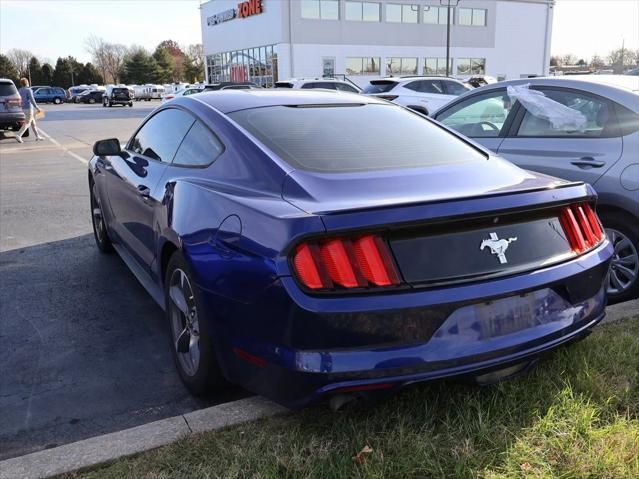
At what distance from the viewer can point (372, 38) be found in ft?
153

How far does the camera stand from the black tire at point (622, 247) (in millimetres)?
4098

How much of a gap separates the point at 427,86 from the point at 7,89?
39.7 feet

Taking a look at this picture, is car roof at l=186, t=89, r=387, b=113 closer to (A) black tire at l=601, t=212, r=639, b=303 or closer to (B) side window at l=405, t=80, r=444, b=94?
(A) black tire at l=601, t=212, r=639, b=303

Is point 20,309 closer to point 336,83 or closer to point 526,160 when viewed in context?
point 526,160

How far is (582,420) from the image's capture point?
2627mm

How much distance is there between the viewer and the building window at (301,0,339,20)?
44.0m

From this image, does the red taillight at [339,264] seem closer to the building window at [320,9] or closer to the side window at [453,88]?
the side window at [453,88]

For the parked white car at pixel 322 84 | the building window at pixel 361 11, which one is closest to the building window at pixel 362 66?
the building window at pixel 361 11

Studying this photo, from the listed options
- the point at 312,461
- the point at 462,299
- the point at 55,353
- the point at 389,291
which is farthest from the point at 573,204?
the point at 55,353

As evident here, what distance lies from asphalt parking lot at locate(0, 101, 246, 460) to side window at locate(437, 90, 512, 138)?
3139 millimetres

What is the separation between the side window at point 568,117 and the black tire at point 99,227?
3.74 meters

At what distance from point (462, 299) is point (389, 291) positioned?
289 millimetres

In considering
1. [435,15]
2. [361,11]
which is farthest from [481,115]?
[435,15]

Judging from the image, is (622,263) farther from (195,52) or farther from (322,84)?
(195,52)
